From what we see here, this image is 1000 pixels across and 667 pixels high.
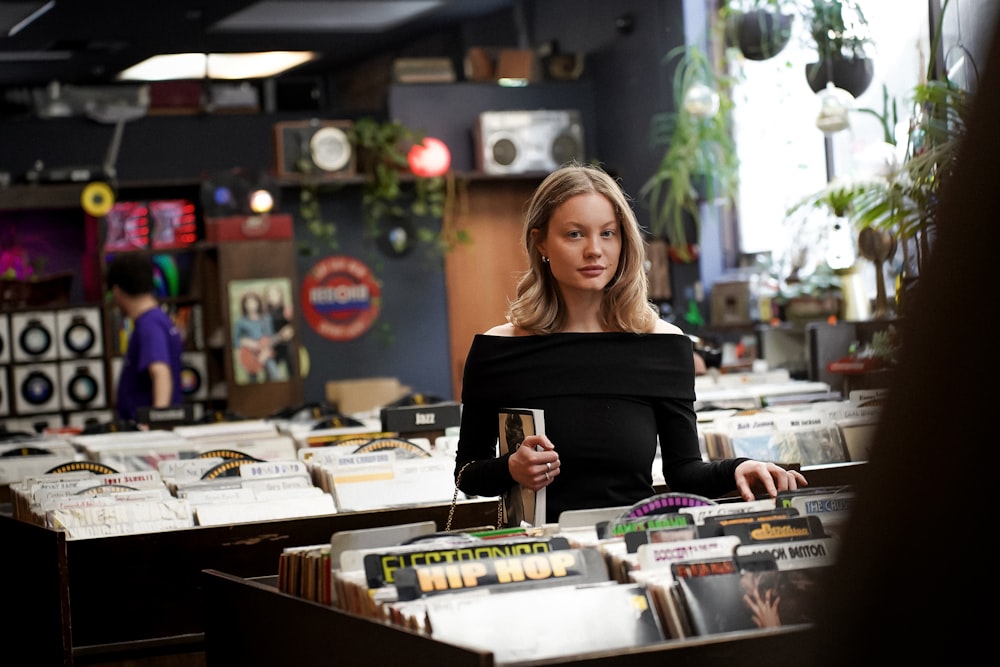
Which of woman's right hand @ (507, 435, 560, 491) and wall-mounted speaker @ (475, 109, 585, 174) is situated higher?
wall-mounted speaker @ (475, 109, 585, 174)

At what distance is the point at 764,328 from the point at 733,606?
620 cm

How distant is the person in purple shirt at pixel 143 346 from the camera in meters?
5.68

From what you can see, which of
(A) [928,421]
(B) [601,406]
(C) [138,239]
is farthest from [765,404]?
Answer: (C) [138,239]

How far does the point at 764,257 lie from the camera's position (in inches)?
364

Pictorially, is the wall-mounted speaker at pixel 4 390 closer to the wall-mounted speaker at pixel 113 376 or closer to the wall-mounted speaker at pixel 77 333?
the wall-mounted speaker at pixel 77 333

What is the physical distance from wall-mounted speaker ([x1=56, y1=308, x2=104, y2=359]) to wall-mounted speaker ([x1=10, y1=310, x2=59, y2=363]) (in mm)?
44

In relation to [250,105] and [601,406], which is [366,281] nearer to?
[250,105]

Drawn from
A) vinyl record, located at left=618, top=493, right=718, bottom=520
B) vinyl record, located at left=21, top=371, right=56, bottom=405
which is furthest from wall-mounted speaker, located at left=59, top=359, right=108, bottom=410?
vinyl record, located at left=618, top=493, right=718, bottom=520

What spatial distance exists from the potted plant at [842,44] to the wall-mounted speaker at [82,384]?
17.1 ft

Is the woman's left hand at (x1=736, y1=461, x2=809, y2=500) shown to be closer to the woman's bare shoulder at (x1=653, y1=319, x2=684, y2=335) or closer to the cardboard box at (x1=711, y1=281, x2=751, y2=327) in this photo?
the woman's bare shoulder at (x1=653, y1=319, x2=684, y2=335)

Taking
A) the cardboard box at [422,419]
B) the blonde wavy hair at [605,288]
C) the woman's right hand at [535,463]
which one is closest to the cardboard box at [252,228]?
the cardboard box at [422,419]

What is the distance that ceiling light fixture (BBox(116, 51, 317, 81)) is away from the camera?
12336 mm

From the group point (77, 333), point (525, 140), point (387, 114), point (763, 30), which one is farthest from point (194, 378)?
point (763, 30)

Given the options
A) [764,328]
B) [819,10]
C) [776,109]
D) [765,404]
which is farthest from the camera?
[776,109]
